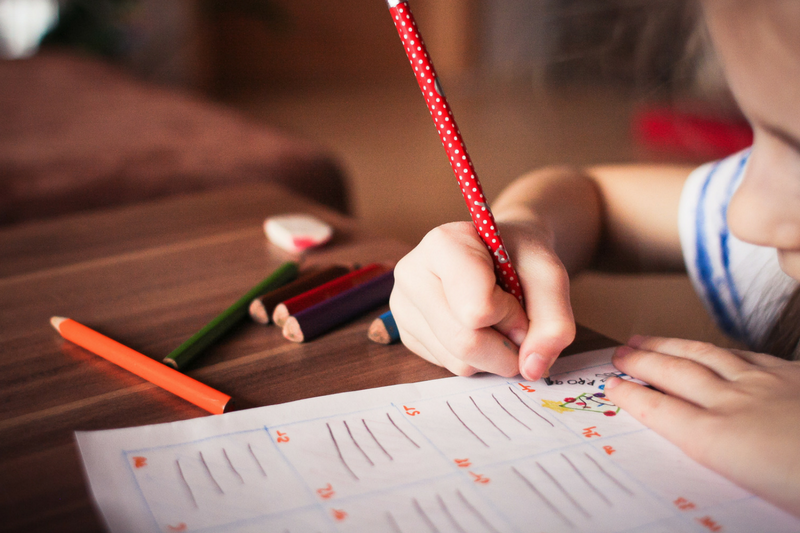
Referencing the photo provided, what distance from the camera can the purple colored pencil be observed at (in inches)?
16.0

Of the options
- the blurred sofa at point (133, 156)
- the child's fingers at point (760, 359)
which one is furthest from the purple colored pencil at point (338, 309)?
the blurred sofa at point (133, 156)

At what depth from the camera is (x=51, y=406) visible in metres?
0.34

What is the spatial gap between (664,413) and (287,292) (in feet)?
0.88

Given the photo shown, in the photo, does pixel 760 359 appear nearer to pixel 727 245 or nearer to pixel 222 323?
pixel 727 245

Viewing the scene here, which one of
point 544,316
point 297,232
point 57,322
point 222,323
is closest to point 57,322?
point 57,322

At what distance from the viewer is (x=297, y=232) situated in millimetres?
577

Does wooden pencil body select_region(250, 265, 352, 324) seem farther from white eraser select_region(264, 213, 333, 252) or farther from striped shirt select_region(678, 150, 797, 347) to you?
striped shirt select_region(678, 150, 797, 347)

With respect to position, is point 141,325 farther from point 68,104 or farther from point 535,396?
point 68,104

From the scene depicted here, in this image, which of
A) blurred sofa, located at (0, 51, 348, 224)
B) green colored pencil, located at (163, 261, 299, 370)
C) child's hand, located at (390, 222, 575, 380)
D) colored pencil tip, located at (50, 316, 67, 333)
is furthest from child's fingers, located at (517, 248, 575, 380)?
blurred sofa, located at (0, 51, 348, 224)

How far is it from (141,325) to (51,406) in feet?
0.34

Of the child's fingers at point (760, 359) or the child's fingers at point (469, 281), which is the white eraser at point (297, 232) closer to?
the child's fingers at point (469, 281)

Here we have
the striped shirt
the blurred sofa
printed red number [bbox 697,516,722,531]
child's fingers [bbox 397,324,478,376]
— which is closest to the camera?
printed red number [bbox 697,516,722,531]

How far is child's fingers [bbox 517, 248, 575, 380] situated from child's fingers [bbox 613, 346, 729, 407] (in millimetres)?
53

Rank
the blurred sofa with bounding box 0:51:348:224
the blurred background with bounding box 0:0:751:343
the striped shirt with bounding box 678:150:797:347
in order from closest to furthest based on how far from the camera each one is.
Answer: the striped shirt with bounding box 678:150:797:347
the blurred background with bounding box 0:0:751:343
the blurred sofa with bounding box 0:51:348:224
